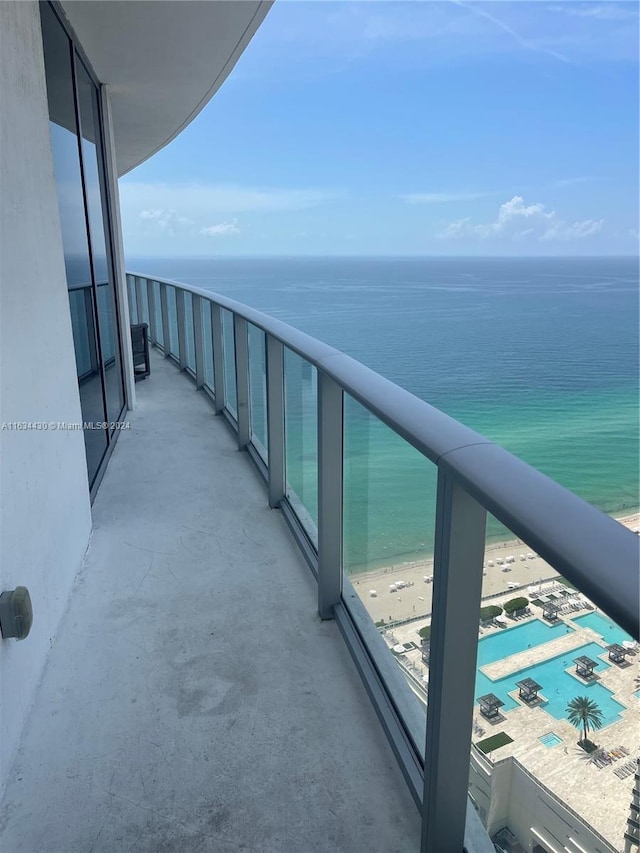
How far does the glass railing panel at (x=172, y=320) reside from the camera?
293 inches

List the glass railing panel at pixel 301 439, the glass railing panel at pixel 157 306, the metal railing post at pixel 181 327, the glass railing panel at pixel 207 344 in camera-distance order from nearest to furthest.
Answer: the glass railing panel at pixel 301 439 → the glass railing panel at pixel 207 344 → the metal railing post at pixel 181 327 → the glass railing panel at pixel 157 306

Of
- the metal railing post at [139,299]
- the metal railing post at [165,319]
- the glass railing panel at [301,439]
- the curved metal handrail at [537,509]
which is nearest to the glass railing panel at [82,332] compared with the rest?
the glass railing panel at [301,439]

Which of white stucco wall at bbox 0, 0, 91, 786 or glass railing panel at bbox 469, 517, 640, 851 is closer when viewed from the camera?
glass railing panel at bbox 469, 517, 640, 851

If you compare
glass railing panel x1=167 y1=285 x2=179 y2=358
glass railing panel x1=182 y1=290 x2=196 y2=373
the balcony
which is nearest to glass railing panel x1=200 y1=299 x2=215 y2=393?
glass railing panel x1=182 y1=290 x2=196 y2=373

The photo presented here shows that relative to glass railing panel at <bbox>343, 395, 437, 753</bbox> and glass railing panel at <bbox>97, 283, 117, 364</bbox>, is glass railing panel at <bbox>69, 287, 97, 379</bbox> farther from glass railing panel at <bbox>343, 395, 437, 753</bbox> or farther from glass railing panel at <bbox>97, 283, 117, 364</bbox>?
glass railing panel at <bbox>343, 395, 437, 753</bbox>

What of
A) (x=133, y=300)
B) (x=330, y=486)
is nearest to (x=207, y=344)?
(x=133, y=300)

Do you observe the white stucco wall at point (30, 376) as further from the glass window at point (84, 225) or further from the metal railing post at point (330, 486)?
the metal railing post at point (330, 486)

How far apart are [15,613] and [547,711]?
4.50 feet

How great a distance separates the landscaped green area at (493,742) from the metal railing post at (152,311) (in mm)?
8001

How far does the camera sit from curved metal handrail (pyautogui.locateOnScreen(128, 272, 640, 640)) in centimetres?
70

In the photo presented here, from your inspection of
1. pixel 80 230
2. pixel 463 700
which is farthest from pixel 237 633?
pixel 80 230

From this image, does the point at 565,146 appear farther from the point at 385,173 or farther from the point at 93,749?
the point at 93,749

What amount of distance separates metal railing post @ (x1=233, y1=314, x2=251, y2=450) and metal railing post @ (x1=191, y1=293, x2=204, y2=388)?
1.71 metres

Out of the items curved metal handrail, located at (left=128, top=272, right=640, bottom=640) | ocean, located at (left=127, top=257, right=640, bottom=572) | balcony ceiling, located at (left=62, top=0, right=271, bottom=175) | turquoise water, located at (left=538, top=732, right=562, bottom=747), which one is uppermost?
balcony ceiling, located at (left=62, top=0, right=271, bottom=175)
